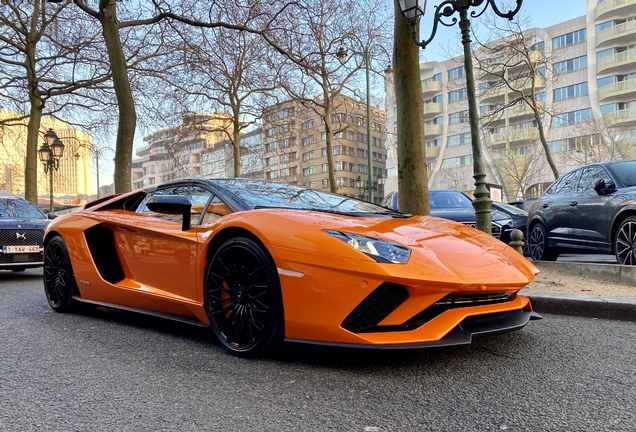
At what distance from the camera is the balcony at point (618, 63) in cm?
3912

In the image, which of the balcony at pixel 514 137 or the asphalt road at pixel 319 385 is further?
the balcony at pixel 514 137

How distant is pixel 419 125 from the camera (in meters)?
6.52

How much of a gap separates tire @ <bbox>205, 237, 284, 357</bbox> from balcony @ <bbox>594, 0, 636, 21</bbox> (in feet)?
159

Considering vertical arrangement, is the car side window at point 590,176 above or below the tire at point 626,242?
above

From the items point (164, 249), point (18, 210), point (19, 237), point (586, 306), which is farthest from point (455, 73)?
point (164, 249)

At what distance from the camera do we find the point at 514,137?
4331 centimetres

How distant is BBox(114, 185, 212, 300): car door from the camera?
3.19 metres

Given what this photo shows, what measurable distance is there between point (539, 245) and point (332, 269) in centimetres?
565

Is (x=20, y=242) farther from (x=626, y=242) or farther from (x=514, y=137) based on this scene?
(x=514, y=137)

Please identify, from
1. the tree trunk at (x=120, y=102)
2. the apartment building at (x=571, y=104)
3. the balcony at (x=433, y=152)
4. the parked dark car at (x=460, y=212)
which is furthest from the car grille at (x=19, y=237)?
the balcony at (x=433, y=152)

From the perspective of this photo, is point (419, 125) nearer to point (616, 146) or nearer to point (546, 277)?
point (546, 277)

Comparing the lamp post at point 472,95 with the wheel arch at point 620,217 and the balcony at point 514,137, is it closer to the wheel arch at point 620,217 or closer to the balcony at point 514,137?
the wheel arch at point 620,217

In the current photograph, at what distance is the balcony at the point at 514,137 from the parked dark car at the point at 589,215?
123ft

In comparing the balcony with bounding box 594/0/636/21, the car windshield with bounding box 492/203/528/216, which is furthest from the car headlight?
the balcony with bounding box 594/0/636/21
